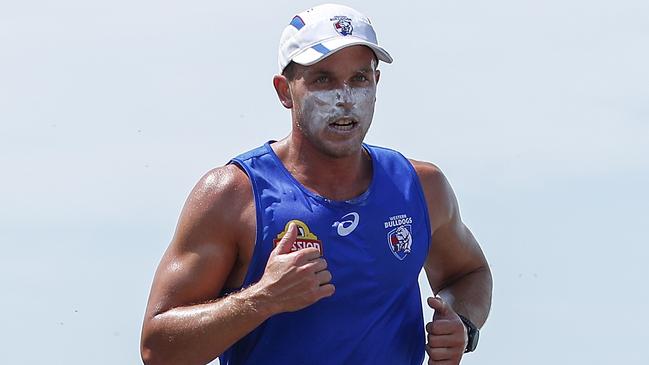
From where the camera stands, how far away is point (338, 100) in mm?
7848

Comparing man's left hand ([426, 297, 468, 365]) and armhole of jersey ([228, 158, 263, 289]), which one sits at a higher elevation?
armhole of jersey ([228, 158, 263, 289])

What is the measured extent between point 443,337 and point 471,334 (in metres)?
0.58

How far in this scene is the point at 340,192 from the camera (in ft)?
26.5

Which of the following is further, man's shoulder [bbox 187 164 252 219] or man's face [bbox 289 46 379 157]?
man's face [bbox 289 46 379 157]

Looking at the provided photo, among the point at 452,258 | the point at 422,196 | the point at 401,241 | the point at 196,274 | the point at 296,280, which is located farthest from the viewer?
the point at 452,258

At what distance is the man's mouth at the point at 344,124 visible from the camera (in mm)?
7898

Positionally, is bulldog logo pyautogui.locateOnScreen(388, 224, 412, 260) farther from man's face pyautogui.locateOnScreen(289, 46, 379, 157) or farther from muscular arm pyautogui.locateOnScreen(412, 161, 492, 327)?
man's face pyautogui.locateOnScreen(289, 46, 379, 157)

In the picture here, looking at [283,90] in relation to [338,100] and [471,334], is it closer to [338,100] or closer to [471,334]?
[338,100]

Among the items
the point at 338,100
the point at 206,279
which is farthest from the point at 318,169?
the point at 206,279

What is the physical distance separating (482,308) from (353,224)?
132cm

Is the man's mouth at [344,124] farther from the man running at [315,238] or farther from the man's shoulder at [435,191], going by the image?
the man's shoulder at [435,191]

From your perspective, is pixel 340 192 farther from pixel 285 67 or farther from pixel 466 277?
pixel 466 277

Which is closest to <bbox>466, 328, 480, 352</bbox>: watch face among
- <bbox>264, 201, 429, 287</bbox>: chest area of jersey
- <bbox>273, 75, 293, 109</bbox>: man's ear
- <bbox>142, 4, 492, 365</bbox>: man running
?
<bbox>142, 4, 492, 365</bbox>: man running

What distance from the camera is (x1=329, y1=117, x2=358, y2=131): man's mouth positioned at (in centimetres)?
790
